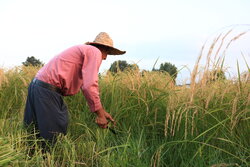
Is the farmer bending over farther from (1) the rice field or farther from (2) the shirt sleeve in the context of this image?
(1) the rice field

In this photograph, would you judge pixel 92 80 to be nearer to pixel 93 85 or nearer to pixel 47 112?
pixel 93 85

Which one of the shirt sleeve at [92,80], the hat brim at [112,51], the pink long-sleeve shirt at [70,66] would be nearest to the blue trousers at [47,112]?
the pink long-sleeve shirt at [70,66]

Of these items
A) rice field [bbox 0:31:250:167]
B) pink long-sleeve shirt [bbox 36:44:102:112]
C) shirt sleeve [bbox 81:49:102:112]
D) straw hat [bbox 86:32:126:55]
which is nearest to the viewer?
rice field [bbox 0:31:250:167]

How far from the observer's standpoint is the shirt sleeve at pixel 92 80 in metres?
2.85

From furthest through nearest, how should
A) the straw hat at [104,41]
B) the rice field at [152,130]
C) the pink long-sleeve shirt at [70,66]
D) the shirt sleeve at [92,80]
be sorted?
the straw hat at [104,41] < the pink long-sleeve shirt at [70,66] < the shirt sleeve at [92,80] < the rice field at [152,130]

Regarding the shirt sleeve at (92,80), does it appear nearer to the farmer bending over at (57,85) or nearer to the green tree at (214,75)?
the farmer bending over at (57,85)

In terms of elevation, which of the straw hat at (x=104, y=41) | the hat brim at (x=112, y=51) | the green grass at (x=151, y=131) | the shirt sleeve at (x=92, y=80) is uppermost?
the straw hat at (x=104, y=41)

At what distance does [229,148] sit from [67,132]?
1.81 m

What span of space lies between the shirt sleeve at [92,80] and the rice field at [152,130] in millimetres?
369

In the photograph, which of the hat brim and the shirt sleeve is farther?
the hat brim

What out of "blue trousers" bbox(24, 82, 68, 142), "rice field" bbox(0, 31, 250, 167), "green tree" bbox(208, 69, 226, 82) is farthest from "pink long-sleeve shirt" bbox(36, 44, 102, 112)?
"green tree" bbox(208, 69, 226, 82)

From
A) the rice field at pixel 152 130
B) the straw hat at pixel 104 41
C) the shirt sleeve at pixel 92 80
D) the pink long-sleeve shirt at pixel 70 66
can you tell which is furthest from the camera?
the straw hat at pixel 104 41

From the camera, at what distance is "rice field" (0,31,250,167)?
241cm

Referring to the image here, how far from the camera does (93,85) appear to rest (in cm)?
286
